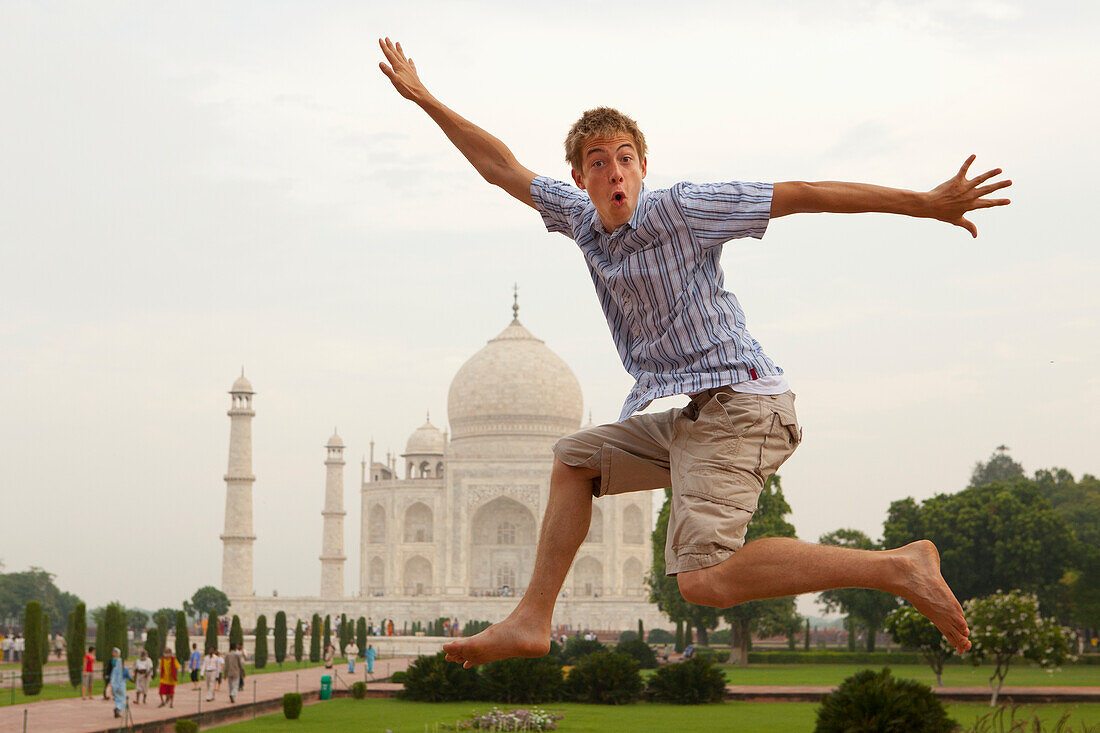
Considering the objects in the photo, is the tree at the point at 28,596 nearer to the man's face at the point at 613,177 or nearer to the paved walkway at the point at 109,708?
the paved walkway at the point at 109,708

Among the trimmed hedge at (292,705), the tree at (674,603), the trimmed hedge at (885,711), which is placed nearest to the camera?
the trimmed hedge at (885,711)

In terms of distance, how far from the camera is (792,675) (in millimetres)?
23406

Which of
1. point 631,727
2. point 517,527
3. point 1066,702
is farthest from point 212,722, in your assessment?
point 517,527

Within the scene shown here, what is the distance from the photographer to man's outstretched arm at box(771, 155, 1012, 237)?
2.74m

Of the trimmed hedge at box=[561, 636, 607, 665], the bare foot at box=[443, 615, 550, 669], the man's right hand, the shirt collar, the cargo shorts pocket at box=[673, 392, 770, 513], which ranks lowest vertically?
the trimmed hedge at box=[561, 636, 607, 665]

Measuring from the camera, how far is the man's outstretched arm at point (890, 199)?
2.74 meters

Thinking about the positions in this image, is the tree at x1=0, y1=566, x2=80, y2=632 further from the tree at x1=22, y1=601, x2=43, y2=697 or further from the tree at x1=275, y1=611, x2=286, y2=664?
the tree at x1=22, y1=601, x2=43, y2=697

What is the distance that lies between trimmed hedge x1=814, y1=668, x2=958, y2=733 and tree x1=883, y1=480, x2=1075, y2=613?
54.3ft

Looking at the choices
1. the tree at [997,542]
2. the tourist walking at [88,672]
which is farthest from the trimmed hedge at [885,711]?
the tree at [997,542]

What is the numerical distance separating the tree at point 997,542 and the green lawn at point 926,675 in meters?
1.90

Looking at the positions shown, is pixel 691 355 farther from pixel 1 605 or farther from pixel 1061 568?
pixel 1 605

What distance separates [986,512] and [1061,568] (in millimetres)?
1980

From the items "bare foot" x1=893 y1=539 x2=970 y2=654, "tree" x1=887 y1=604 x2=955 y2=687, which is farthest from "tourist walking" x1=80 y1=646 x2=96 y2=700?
"bare foot" x1=893 y1=539 x2=970 y2=654

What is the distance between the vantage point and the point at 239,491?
42.0 m
